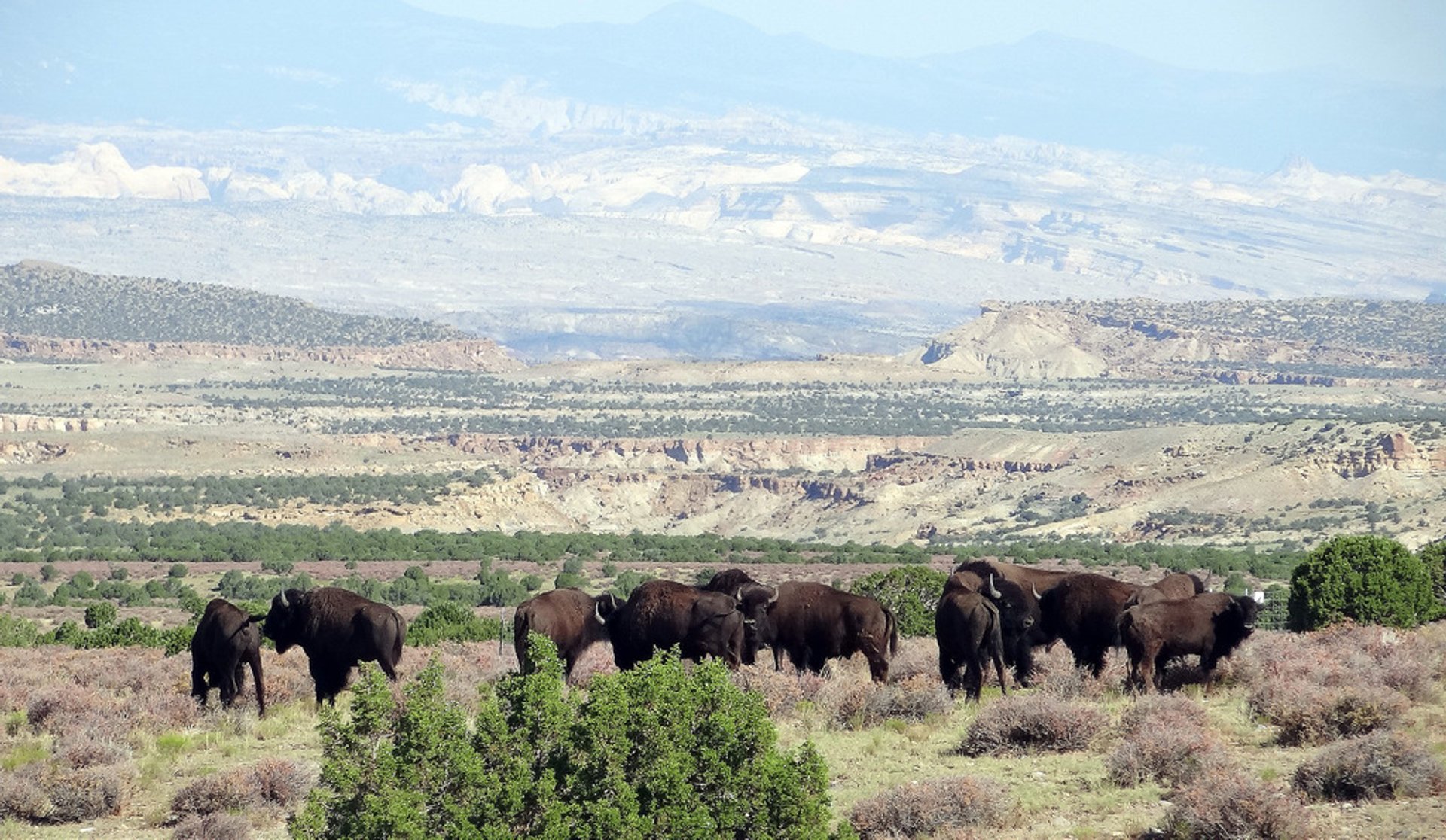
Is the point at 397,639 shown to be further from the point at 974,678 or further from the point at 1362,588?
the point at 1362,588

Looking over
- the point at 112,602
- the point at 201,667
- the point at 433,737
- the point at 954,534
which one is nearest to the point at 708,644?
the point at 201,667

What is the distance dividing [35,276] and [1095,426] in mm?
102671

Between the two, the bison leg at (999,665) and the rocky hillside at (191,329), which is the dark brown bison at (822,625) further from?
the rocky hillside at (191,329)

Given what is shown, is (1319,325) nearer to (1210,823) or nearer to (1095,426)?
(1095,426)

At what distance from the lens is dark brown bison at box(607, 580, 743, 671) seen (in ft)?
71.1

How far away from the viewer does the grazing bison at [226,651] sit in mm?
21688

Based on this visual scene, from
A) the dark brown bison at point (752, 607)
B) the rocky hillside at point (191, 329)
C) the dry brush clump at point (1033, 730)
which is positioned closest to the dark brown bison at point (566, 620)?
the dark brown bison at point (752, 607)

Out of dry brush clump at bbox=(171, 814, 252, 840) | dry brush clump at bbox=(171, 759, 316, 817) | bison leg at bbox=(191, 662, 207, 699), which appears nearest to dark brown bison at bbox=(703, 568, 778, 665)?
bison leg at bbox=(191, 662, 207, 699)

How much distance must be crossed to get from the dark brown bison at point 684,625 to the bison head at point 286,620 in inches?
152

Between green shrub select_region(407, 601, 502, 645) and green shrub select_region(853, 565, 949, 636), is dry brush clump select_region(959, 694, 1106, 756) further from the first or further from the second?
green shrub select_region(407, 601, 502, 645)

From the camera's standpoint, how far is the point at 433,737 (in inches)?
531

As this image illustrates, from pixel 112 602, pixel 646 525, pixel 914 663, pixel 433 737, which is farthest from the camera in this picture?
pixel 646 525

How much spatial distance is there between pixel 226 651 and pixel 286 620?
99 cm

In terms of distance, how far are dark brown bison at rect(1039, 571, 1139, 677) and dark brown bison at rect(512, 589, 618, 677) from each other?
209 inches
